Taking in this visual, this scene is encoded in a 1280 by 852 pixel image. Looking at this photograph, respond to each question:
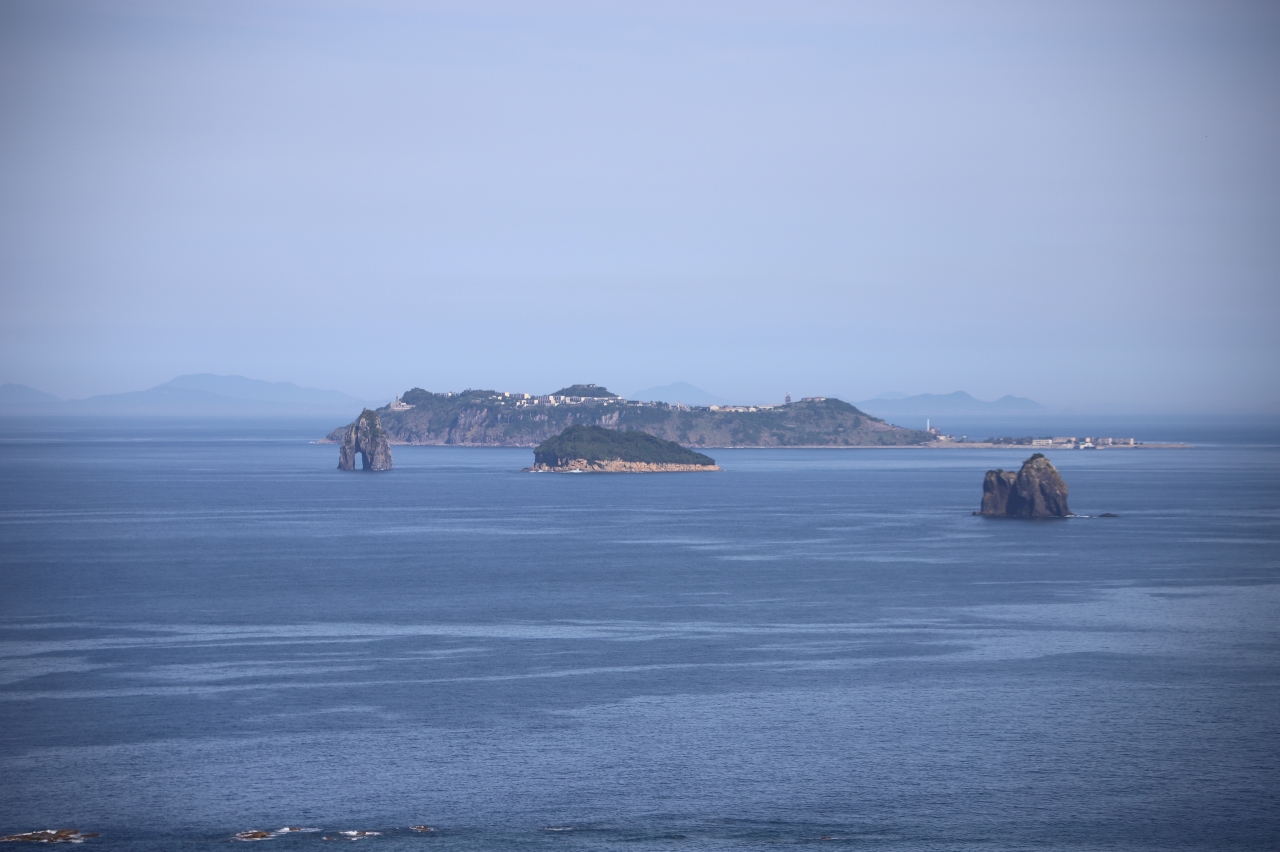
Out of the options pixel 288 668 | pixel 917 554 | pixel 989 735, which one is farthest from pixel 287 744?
pixel 917 554

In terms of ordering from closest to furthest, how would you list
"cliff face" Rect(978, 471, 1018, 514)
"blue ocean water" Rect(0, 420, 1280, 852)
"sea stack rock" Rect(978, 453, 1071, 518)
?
1. "blue ocean water" Rect(0, 420, 1280, 852)
2. "sea stack rock" Rect(978, 453, 1071, 518)
3. "cliff face" Rect(978, 471, 1018, 514)

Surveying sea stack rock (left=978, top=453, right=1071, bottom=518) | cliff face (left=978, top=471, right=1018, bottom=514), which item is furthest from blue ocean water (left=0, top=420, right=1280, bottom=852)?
cliff face (left=978, top=471, right=1018, bottom=514)

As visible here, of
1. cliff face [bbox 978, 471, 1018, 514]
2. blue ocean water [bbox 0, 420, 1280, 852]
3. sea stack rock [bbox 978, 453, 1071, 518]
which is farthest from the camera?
cliff face [bbox 978, 471, 1018, 514]

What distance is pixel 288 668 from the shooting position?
5388 cm

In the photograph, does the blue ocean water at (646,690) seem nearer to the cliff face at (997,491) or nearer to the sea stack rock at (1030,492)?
the sea stack rock at (1030,492)

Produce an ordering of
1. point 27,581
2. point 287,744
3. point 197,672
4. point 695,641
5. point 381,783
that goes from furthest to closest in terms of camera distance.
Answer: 1. point 27,581
2. point 695,641
3. point 197,672
4. point 287,744
5. point 381,783

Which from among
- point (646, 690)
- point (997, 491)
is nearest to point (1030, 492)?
point (997, 491)

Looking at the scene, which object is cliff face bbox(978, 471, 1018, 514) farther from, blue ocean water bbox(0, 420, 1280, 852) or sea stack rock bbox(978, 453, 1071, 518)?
blue ocean water bbox(0, 420, 1280, 852)

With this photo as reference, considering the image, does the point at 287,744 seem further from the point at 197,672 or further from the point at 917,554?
the point at 917,554

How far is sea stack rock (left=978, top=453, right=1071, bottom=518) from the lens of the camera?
118m

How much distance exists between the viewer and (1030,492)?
390 ft

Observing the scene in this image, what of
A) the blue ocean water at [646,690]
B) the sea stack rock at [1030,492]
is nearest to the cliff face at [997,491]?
the sea stack rock at [1030,492]

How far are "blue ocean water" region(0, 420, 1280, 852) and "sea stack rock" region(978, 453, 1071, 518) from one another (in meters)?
17.0

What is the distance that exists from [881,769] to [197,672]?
94.8 ft
